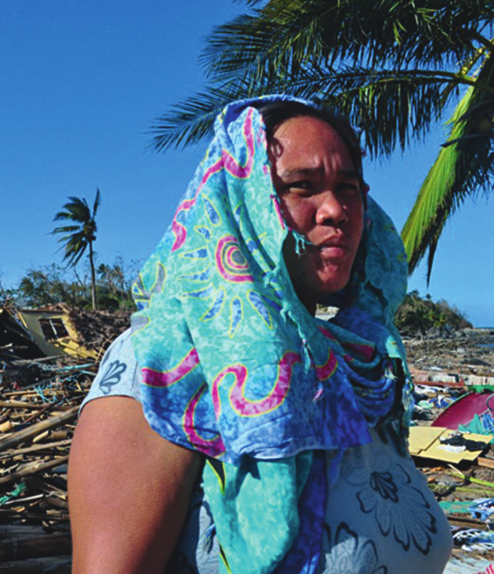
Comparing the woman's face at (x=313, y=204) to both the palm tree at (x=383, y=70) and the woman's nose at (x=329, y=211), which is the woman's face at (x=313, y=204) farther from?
the palm tree at (x=383, y=70)

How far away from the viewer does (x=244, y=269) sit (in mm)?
1180

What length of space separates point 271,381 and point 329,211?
A: 0.46 m

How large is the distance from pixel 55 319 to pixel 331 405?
1288 cm

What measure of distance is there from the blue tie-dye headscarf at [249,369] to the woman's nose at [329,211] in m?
0.13

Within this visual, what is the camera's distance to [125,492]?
990 mm

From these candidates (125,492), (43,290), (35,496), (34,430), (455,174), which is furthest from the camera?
(43,290)

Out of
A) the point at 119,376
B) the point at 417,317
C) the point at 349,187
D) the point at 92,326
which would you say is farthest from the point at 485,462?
the point at 417,317

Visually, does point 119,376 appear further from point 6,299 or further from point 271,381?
point 6,299

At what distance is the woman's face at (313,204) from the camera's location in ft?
4.35

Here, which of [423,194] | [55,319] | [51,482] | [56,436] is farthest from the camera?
[55,319]

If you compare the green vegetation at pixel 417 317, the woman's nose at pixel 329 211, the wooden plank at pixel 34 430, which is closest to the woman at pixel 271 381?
the woman's nose at pixel 329 211

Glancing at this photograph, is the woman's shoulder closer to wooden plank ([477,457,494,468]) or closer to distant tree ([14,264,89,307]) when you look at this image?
wooden plank ([477,457,494,468])

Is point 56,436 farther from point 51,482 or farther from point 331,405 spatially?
point 331,405

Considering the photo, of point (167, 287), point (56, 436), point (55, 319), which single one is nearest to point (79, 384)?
point (56, 436)
